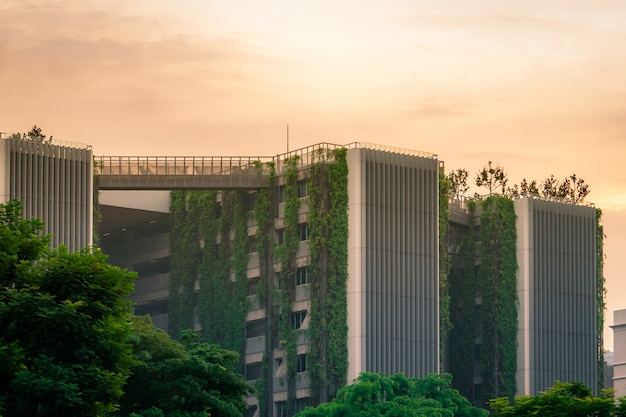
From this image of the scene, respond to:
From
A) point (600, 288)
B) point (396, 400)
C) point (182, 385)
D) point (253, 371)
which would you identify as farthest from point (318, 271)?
point (182, 385)

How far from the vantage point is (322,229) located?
378 feet

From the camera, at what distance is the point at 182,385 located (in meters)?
74.2

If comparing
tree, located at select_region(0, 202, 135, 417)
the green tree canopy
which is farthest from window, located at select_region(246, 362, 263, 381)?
the green tree canopy

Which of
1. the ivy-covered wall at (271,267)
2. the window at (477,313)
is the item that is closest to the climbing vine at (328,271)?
the ivy-covered wall at (271,267)

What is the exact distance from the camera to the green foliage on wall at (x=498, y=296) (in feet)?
Answer: 414

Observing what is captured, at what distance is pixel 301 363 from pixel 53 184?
20189 millimetres

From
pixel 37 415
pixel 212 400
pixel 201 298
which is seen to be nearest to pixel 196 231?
pixel 201 298

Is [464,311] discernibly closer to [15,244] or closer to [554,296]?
[554,296]

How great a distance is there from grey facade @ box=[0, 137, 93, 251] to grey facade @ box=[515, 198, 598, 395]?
32889mm

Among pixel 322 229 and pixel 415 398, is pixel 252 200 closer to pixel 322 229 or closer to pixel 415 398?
pixel 322 229

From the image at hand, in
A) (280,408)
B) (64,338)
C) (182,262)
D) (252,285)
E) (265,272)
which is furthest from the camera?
(182,262)

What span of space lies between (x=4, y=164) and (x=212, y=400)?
125ft

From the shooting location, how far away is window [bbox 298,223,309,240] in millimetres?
116938

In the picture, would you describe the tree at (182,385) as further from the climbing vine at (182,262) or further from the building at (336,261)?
the climbing vine at (182,262)
